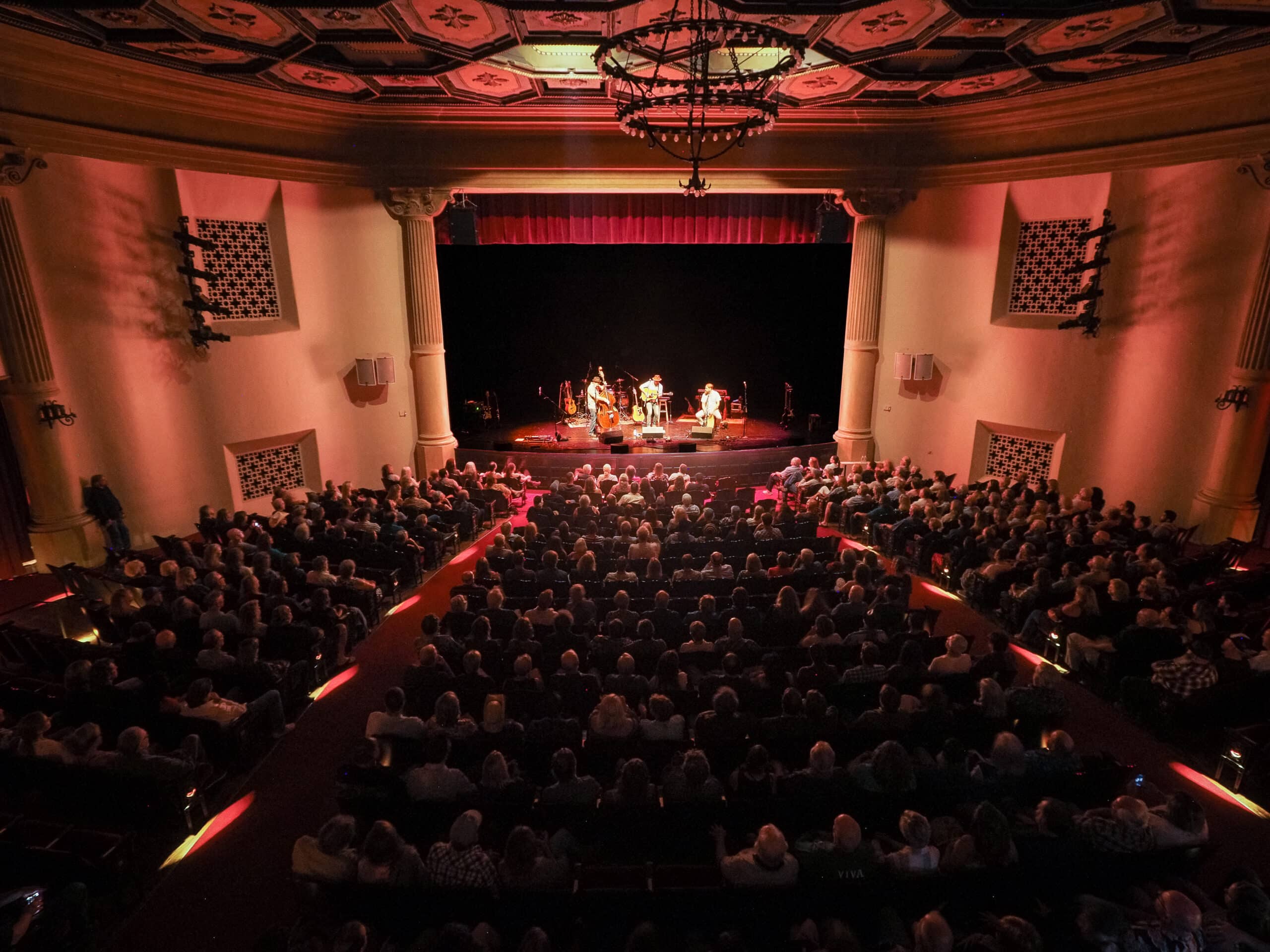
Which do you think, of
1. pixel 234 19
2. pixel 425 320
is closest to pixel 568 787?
pixel 234 19

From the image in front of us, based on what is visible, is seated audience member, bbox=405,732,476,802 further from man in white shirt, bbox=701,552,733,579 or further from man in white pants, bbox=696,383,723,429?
man in white pants, bbox=696,383,723,429

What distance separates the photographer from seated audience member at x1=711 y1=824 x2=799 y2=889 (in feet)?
13.7

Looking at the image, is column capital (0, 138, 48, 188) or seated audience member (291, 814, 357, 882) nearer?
seated audience member (291, 814, 357, 882)

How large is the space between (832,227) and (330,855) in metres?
14.9

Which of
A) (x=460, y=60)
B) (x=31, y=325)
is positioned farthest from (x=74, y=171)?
(x=460, y=60)

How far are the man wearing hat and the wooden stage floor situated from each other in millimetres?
301

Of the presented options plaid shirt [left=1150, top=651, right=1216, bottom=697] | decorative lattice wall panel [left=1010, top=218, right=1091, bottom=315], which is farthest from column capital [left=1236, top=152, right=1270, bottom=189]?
Answer: plaid shirt [left=1150, top=651, right=1216, bottom=697]

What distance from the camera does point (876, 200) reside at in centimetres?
1416

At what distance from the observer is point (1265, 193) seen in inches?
396

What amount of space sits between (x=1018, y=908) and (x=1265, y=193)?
35.4ft

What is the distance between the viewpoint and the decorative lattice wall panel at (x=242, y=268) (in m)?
12.0

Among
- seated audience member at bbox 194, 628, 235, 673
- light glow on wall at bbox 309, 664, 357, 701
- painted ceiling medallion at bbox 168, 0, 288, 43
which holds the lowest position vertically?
light glow on wall at bbox 309, 664, 357, 701

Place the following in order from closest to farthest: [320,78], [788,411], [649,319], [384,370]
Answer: [320,78], [384,370], [788,411], [649,319]

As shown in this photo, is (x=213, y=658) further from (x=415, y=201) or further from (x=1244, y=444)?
(x=1244, y=444)
